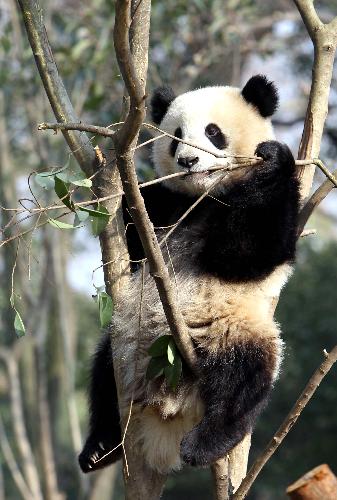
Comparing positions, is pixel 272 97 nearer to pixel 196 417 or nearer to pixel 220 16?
Result: pixel 196 417

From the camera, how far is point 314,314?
33.4ft

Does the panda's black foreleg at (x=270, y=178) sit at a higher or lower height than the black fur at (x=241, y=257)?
higher

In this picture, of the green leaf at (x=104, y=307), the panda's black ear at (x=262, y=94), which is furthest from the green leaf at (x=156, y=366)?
the panda's black ear at (x=262, y=94)

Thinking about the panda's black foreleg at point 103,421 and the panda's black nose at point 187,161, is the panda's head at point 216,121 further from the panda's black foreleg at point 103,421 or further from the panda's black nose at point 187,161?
the panda's black foreleg at point 103,421

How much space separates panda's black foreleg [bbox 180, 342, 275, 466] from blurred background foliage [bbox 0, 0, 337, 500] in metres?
1.32

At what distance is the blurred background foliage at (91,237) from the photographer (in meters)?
6.81

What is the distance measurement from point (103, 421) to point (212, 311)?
2.50ft

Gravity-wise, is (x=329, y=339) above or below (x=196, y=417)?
below

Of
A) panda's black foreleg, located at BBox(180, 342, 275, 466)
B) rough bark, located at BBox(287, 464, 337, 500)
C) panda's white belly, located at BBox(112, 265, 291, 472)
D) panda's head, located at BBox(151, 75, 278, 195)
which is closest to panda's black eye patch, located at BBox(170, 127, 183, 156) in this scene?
panda's head, located at BBox(151, 75, 278, 195)

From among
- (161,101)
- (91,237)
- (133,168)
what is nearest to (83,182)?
(133,168)

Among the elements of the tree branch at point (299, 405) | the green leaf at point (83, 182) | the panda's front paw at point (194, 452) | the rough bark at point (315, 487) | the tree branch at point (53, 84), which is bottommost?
the rough bark at point (315, 487)

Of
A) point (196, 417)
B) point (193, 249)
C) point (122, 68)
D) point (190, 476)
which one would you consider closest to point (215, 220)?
point (193, 249)

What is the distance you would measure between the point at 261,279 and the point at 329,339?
23.0 ft

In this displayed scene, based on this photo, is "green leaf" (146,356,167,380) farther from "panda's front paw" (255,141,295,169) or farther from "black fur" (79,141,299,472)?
"panda's front paw" (255,141,295,169)
